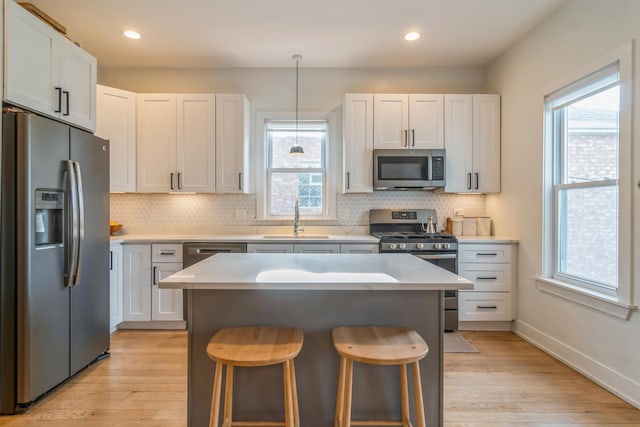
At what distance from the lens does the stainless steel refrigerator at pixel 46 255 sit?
76.9 inches

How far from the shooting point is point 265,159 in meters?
4.00

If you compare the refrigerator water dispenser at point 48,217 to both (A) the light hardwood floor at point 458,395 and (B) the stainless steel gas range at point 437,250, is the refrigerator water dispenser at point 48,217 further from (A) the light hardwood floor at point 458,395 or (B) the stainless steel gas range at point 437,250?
(B) the stainless steel gas range at point 437,250

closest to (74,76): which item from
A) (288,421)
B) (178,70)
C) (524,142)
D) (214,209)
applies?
(178,70)

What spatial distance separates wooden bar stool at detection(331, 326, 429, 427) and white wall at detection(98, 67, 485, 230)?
2.50 m

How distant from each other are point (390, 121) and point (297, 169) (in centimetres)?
119

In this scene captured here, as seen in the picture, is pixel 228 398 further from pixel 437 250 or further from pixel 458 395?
pixel 437 250

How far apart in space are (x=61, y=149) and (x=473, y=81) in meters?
4.07

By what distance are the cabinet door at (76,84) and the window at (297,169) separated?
5.55 ft

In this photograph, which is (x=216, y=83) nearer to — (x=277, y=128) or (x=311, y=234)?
(x=277, y=128)

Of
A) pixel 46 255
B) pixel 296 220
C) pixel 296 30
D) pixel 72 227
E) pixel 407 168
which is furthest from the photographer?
pixel 296 220

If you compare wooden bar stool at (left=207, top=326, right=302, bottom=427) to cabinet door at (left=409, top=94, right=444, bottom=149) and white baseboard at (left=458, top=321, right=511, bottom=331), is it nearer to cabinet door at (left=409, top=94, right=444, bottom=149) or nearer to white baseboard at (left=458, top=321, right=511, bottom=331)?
white baseboard at (left=458, top=321, right=511, bottom=331)

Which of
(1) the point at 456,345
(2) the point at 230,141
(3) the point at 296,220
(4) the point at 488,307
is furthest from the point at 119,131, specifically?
(4) the point at 488,307

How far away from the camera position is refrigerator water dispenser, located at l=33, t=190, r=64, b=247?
2078 millimetres

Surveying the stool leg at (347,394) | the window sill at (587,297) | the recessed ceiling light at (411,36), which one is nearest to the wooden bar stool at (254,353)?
the stool leg at (347,394)
